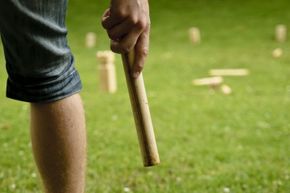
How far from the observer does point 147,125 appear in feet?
5.80

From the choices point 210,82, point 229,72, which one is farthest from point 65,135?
point 229,72

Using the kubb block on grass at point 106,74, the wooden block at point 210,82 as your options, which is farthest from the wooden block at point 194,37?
the kubb block on grass at point 106,74

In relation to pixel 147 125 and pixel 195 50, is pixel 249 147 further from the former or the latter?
pixel 195 50

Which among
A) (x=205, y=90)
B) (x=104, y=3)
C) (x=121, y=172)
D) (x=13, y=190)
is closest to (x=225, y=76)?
(x=205, y=90)

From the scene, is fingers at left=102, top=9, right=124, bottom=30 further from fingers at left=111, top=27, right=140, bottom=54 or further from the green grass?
the green grass

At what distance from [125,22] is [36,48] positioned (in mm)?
260

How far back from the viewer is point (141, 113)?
1.76 m

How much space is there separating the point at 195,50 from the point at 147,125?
31.4 ft

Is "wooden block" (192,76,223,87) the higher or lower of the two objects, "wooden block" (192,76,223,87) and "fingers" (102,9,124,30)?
the lower

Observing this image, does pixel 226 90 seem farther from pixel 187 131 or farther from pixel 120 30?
pixel 120 30

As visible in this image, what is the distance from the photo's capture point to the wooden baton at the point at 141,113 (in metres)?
1.72

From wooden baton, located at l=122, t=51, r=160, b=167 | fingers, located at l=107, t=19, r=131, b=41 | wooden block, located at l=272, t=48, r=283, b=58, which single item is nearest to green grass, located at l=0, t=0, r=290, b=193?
wooden block, located at l=272, t=48, r=283, b=58

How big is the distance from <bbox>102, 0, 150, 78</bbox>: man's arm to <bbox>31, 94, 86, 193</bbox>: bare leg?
241 millimetres

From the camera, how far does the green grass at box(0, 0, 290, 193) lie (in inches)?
119
